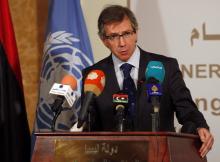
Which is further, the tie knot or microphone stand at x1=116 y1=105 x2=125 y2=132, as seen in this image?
the tie knot

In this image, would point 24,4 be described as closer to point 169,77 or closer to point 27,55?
point 27,55

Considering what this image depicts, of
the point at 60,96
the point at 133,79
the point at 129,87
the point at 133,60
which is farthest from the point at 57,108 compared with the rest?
the point at 133,60

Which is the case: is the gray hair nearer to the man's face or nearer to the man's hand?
the man's face

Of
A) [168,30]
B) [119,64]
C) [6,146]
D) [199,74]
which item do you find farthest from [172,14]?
[6,146]

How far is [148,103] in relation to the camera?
2158 mm

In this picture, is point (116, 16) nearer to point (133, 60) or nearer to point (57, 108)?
point (133, 60)

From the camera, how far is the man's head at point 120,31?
91.5 inches

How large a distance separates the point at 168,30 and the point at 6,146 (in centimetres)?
141

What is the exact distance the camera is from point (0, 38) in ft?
10.5

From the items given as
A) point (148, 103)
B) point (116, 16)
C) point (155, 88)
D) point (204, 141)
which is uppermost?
point (116, 16)

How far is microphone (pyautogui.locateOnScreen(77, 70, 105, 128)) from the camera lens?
1.75 meters

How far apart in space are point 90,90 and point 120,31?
62 cm

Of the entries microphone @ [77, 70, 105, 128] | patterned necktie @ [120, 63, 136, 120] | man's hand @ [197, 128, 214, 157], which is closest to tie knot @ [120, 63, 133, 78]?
patterned necktie @ [120, 63, 136, 120]

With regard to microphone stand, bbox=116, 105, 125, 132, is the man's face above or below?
above
